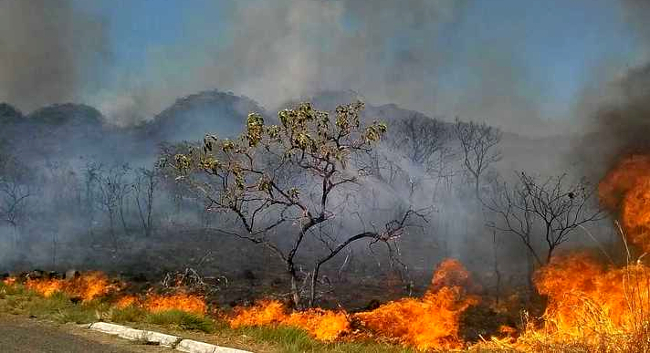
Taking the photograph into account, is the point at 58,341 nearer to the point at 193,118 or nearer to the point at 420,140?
the point at 420,140

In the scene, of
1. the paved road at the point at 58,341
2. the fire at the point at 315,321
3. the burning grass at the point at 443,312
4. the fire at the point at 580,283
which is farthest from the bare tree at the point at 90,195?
the paved road at the point at 58,341

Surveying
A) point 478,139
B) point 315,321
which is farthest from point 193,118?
point 315,321

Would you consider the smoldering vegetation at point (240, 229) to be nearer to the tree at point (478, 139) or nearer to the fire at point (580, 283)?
the tree at point (478, 139)

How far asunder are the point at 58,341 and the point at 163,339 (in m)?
1.59

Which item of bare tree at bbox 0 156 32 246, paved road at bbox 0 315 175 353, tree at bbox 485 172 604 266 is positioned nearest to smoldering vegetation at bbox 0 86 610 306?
bare tree at bbox 0 156 32 246

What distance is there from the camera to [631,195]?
2780cm

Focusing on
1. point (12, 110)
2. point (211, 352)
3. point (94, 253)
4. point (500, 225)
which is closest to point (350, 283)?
point (500, 225)

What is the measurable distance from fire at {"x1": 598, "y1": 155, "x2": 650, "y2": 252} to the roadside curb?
17.8 m

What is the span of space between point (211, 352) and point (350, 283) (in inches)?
1232

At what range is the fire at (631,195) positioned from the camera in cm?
2475

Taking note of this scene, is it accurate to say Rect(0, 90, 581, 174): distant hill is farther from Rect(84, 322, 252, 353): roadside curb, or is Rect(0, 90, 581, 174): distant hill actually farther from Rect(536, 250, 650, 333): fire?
Rect(84, 322, 252, 353): roadside curb

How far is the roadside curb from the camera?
25.8 ft

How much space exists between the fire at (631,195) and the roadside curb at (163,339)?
17.8 metres

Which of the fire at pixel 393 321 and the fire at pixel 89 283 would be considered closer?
the fire at pixel 393 321
